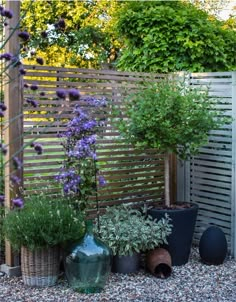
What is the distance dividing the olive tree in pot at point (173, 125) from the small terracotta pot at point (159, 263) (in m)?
0.26

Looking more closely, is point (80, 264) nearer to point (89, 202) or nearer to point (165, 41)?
point (89, 202)

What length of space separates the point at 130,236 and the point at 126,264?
0.24 meters

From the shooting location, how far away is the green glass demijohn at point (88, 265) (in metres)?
3.47

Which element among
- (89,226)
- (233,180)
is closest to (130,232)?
(89,226)

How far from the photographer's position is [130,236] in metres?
3.84

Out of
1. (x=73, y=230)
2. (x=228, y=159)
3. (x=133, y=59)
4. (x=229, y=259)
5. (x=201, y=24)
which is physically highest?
(x=201, y=24)

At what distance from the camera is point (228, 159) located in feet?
14.6

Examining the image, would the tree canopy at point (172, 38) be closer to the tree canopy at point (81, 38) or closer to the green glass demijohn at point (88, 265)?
the green glass demijohn at point (88, 265)

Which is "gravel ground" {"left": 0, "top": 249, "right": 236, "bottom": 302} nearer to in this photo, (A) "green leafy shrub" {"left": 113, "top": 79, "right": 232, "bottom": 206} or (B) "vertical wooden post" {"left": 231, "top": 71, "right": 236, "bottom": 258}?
(B) "vertical wooden post" {"left": 231, "top": 71, "right": 236, "bottom": 258}

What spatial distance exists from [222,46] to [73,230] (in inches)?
102

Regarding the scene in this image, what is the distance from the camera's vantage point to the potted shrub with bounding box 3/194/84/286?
343 centimetres

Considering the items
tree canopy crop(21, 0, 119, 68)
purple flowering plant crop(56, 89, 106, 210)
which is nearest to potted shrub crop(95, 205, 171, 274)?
purple flowering plant crop(56, 89, 106, 210)

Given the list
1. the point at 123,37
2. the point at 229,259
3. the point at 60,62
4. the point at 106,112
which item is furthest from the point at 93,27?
the point at 229,259

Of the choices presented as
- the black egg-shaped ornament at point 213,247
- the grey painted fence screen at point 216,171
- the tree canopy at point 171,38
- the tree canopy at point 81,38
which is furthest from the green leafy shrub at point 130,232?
the tree canopy at point 81,38
